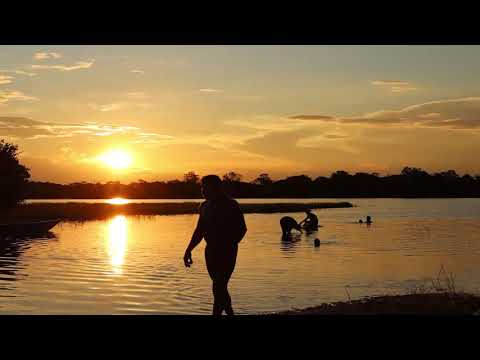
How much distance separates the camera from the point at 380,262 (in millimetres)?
22391

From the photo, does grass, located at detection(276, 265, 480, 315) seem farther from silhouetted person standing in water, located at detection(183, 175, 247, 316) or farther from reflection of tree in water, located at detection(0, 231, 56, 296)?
reflection of tree in water, located at detection(0, 231, 56, 296)

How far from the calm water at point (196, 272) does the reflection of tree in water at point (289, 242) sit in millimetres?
88

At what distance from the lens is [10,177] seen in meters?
Result: 36.0

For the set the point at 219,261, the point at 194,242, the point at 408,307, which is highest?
the point at 194,242

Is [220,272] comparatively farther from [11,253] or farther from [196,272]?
[11,253]

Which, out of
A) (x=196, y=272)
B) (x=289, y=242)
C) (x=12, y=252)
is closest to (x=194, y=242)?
(x=196, y=272)

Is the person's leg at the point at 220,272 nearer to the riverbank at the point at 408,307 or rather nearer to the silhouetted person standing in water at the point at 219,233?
the silhouetted person standing in water at the point at 219,233

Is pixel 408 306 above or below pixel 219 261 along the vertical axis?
below

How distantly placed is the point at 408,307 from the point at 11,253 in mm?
17911

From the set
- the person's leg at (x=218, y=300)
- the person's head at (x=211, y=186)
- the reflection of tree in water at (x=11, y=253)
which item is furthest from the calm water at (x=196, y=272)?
the person's head at (x=211, y=186)

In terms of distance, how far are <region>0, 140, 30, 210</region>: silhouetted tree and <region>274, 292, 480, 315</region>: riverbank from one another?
2886 centimetres

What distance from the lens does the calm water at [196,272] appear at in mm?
13016
